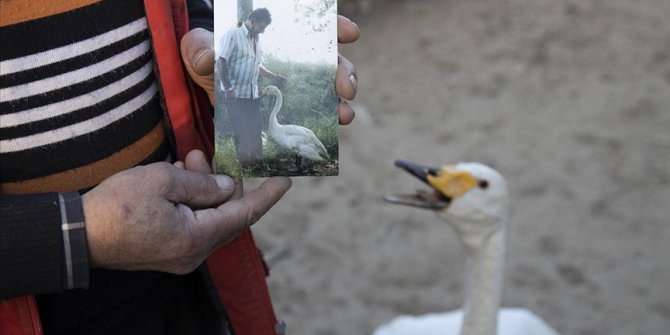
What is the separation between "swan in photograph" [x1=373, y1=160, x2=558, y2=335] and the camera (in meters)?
1.60

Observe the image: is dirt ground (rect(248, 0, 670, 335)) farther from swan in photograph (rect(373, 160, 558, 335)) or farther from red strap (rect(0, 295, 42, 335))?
red strap (rect(0, 295, 42, 335))

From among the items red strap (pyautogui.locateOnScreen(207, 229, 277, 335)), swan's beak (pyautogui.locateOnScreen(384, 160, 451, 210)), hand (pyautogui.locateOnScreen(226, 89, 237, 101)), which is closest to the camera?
hand (pyautogui.locateOnScreen(226, 89, 237, 101))

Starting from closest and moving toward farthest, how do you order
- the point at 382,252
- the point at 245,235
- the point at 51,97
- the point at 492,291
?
the point at 51,97 → the point at 245,235 → the point at 492,291 → the point at 382,252

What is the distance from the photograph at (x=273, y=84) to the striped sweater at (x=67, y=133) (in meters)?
0.12

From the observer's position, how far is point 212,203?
1200 millimetres

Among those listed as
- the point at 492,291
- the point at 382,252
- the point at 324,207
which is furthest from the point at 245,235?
the point at 324,207

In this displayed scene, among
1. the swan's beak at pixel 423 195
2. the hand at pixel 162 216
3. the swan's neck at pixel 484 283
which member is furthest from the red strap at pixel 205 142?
the swan's neck at pixel 484 283

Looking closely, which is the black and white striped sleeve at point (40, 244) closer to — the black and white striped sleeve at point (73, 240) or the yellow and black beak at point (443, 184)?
the black and white striped sleeve at point (73, 240)

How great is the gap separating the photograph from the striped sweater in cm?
12

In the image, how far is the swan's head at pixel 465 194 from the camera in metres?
1.60

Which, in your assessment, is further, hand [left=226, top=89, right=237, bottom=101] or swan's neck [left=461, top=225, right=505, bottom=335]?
swan's neck [left=461, top=225, right=505, bottom=335]

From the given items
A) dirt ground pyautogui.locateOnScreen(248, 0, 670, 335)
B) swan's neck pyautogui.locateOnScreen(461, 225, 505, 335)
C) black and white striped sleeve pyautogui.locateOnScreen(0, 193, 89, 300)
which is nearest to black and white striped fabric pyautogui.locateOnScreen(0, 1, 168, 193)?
black and white striped sleeve pyautogui.locateOnScreen(0, 193, 89, 300)

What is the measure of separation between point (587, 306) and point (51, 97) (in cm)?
231

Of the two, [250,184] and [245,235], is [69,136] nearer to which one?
[245,235]
